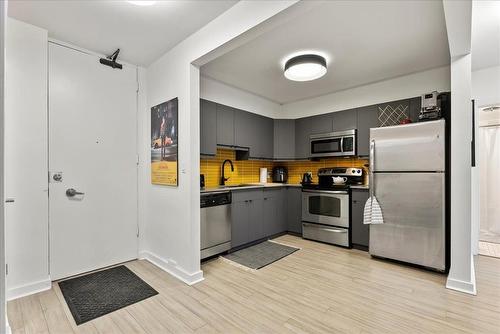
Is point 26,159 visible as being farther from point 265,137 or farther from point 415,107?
point 415,107

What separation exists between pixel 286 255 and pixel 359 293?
113 cm

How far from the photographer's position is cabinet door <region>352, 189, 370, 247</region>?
11.1 ft

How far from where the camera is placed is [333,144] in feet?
13.0

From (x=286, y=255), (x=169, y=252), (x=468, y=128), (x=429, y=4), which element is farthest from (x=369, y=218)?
(x=169, y=252)

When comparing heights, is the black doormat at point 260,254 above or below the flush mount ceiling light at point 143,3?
below

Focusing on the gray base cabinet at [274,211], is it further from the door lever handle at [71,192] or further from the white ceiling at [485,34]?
the white ceiling at [485,34]

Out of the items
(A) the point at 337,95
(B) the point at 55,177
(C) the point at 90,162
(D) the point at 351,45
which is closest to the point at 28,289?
(B) the point at 55,177

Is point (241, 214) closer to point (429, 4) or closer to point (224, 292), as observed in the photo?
point (224, 292)

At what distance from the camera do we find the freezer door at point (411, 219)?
2648 mm

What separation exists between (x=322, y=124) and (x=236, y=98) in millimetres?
1552

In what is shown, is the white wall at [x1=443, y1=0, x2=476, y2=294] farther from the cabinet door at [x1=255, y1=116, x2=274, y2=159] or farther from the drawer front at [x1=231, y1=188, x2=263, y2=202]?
the cabinet door at [x1=255, y1=116, x2=274, y2=159]

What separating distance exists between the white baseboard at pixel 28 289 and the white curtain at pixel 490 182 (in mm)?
6162

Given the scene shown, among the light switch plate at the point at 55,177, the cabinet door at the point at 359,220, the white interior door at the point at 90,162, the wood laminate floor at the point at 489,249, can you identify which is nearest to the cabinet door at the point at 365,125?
the cabinet door at the point at 359,220

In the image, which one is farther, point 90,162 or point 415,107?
point 415,107
